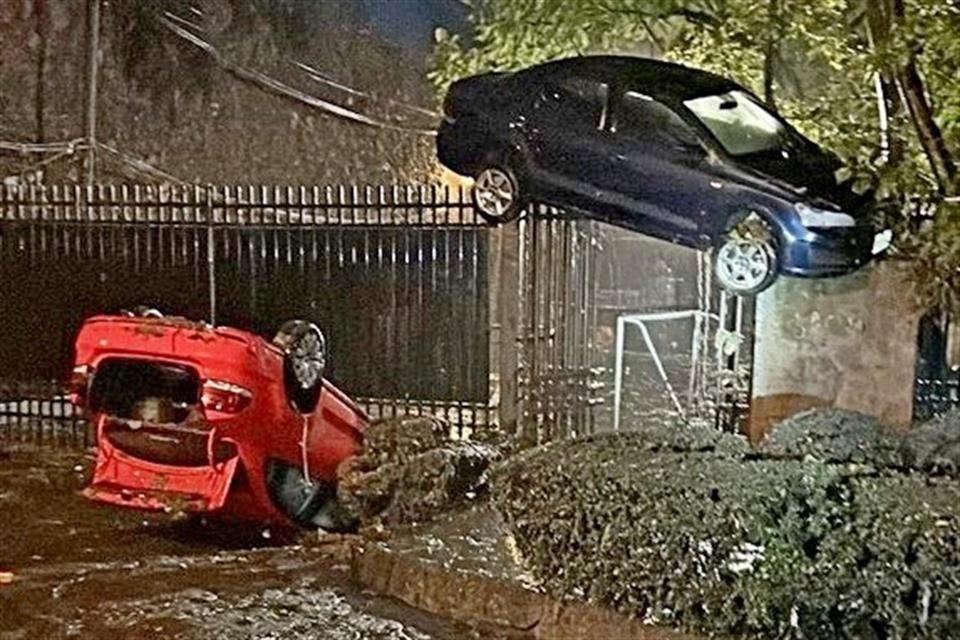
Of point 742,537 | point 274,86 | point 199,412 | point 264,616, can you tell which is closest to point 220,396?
point 199,412

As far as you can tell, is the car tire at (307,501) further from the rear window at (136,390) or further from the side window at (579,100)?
the side window at (579,100)

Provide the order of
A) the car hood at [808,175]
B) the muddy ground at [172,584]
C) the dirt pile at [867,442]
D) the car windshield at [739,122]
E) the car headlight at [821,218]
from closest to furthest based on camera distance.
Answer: the dirt pile at [867,442] → the muddy ground at [172,584] → the car headlight at [821,218] → the car hood at [808,175] → the car windshield at [739,122]

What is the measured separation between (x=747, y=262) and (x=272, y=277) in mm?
4823

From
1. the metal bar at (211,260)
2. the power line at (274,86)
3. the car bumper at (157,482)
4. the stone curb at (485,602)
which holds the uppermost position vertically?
the power line at (274,86)

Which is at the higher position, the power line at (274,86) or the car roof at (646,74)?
the power line at (274,86)

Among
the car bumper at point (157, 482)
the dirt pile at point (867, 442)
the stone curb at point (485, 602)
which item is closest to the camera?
the stone curb at point (485, 602)

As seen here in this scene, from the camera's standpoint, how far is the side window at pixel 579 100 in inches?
407

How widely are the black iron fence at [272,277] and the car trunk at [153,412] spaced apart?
3.32 metres

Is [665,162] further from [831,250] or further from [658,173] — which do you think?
[831,250]

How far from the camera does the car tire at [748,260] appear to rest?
29.3 feet

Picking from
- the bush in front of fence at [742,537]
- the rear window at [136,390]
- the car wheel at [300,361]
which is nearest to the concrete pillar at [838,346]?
the bush in front of fence at [742,537]

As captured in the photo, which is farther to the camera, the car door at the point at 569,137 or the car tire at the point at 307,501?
the car door at the point at 569,137

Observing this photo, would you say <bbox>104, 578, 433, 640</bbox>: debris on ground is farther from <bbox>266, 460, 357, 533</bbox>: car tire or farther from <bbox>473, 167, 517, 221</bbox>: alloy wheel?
<bbox>473, 167, 517, 221</bbox>: alloy wheel

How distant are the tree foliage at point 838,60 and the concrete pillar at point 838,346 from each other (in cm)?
30
